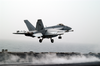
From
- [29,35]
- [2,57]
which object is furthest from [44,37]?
[2,57]

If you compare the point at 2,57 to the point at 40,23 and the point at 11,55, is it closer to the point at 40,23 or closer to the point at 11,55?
the point at 11,55

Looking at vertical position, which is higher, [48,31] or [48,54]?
[48,31]

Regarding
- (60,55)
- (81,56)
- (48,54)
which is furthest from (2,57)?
(81,56)

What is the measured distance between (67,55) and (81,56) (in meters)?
11.5

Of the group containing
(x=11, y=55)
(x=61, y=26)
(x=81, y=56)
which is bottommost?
(x=81, y=56)

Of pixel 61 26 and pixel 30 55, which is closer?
pixel 61 26

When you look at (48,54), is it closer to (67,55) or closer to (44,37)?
(67,55)

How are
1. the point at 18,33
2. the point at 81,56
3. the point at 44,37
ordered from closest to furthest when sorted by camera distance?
the point at 18,33
the point at 44,37
the point at 81,56

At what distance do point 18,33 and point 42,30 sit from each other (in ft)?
17.3

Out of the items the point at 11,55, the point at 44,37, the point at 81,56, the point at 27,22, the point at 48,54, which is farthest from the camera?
the point at 81,56

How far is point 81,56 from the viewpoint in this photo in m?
85.9

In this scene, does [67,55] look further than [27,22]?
Yes

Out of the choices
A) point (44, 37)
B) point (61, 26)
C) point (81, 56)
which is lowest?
point (81, 56)

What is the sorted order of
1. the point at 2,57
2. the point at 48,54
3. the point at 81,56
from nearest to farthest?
the point at 2,57 < the point at 48,54 < the point at 81,56
